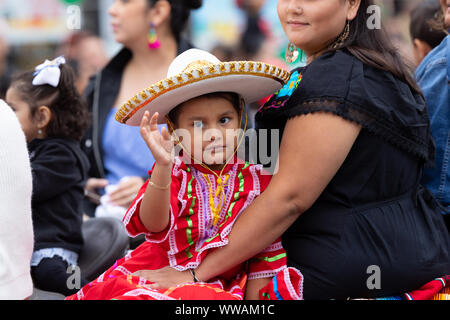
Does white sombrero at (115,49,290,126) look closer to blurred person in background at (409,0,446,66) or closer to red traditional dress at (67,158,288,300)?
red traditional dress at (67,158,288,300)

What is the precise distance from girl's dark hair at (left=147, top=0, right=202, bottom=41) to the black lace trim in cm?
190

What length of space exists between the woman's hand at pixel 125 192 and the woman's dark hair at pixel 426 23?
5.73 feet

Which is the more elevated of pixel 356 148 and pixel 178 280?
pixel 356 148

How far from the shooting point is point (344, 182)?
1927 millimetres

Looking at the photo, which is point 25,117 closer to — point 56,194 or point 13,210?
point 56,194

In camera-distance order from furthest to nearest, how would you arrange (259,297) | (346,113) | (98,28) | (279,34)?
(98,28) < (279,34) < (259,297) < (346,113)

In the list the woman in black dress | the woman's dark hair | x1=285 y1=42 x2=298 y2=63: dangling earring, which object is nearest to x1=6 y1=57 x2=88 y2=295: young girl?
the woman in black dress

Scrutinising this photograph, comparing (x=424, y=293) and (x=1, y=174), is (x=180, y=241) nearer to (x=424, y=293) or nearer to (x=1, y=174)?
(x=1, y=174)

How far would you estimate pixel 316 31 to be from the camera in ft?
6.64

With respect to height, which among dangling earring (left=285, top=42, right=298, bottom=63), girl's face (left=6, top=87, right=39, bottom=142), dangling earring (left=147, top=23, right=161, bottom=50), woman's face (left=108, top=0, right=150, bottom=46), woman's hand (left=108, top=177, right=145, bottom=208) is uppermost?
woman's face (left=108, top=0, right=150, bottom=46)

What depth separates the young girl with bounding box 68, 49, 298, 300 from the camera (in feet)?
6.09

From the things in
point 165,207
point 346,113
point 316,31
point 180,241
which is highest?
point 316,31
